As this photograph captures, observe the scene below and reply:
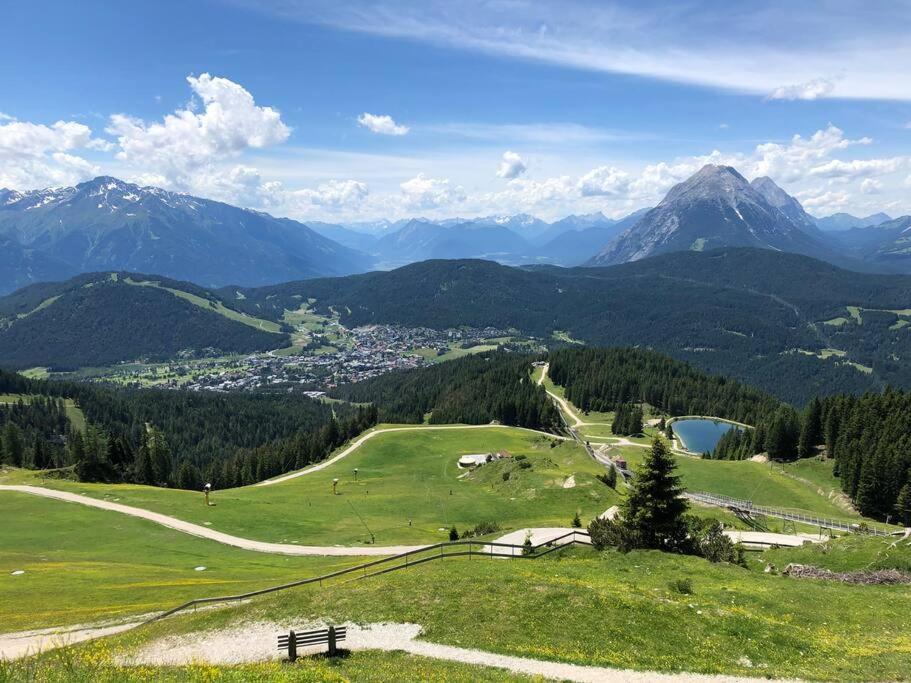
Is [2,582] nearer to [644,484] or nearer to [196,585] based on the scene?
[196,585]

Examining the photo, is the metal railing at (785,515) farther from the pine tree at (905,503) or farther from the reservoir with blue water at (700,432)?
the reservoir with blue water at (700,432)

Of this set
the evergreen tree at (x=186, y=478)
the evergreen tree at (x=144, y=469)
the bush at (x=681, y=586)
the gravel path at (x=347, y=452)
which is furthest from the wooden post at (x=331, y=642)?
the evergreen tree at (x=144, y=469)

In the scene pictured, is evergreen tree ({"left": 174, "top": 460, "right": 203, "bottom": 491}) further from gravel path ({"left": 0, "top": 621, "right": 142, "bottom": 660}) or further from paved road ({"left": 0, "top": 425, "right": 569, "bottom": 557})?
gravel path ({"left": 0, "top": 621, "right": 142, "bottom": 660})

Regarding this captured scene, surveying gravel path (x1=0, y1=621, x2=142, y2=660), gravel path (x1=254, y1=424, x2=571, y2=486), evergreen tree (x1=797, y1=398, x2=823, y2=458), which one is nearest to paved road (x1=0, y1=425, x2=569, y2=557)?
gravel path (x1=0, y1=621, x2=142, y2=660)

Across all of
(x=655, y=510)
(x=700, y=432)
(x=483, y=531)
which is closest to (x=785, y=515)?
(x=655, y=510)

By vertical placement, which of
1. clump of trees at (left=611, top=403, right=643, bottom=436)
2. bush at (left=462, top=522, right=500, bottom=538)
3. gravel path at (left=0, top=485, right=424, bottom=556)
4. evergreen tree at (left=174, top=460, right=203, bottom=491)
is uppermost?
clump of trees at (left=611, top=403, right=643, bottom=436)

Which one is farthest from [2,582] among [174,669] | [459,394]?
[459,394]
